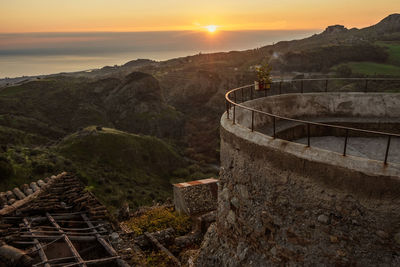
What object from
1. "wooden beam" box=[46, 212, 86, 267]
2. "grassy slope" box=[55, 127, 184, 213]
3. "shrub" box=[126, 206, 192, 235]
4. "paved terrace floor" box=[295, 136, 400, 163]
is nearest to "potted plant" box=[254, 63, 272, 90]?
"paved terrace floor" box=[295, 136, 400, 163]

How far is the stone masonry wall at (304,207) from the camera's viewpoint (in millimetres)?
4836

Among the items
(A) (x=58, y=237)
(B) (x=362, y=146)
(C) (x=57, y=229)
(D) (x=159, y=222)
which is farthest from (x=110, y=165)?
(B) (x=362, y=146)

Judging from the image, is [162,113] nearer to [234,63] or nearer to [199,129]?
[199,129]

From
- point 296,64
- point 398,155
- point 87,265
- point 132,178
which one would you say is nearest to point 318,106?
point 398,155

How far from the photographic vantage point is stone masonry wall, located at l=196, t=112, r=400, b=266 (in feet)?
15.9

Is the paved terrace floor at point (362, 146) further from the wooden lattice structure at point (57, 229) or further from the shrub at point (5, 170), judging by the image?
the shrub at point (5, 170)

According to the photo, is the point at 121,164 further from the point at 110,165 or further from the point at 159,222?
the point at 159,222

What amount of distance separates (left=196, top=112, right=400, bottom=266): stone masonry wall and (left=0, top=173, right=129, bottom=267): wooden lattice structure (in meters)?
3.86

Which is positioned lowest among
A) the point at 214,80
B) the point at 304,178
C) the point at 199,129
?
the point at 199,129

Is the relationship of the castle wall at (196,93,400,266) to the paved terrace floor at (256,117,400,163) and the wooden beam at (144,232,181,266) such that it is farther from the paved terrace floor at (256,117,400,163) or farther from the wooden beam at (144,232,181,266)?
the wooden beam at (144,232,181,266)

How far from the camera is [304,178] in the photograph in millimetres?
5582

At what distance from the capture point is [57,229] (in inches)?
358

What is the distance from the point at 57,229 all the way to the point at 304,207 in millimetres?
7460

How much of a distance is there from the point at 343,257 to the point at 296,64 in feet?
348
